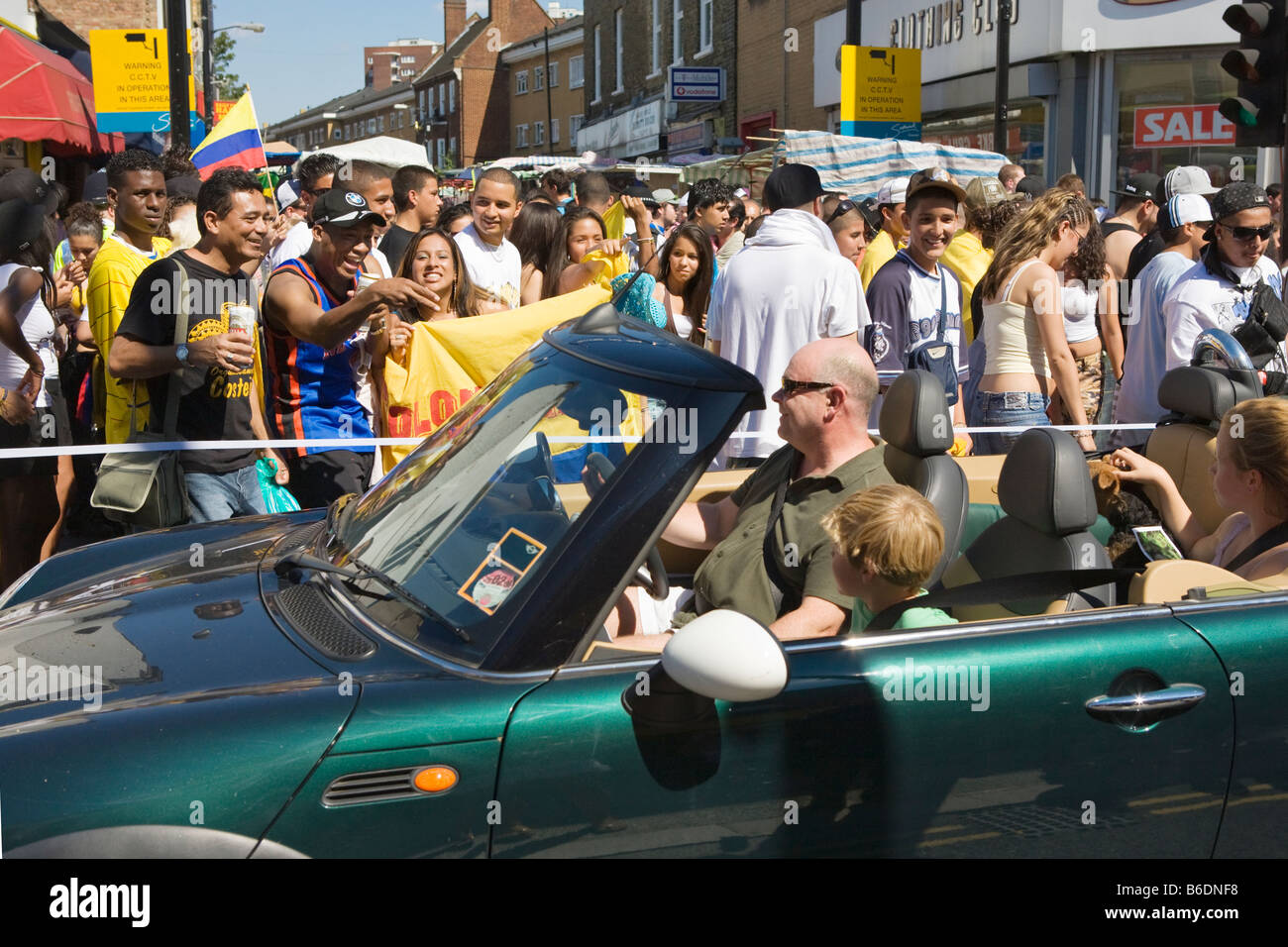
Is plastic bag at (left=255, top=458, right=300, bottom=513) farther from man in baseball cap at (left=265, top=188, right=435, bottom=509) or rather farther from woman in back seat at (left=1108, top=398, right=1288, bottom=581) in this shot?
woman in back seat at (left=1108, top=398, right=1288, bottom=581)

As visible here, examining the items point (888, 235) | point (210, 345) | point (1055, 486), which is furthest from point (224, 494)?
point (888, 235)

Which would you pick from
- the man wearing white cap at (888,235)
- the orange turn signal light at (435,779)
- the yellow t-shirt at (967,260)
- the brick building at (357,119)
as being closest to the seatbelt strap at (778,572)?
the orange turn signal light at (435,779)

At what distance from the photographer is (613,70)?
4703 cm

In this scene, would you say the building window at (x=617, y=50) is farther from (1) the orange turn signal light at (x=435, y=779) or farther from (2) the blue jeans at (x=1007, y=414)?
(1) the orange turn signal light at (x=435, y=779)

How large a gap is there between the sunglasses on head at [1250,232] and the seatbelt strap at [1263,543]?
9.88ft

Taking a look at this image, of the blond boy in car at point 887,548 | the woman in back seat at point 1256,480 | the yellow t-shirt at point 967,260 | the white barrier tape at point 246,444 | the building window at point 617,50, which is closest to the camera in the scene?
the blond boy in car at point 887,548

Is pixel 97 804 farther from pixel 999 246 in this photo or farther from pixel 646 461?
pixel 999 246

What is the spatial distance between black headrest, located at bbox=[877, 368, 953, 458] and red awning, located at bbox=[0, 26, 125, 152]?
39.1 feet

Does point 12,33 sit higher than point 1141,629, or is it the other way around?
point 12,33

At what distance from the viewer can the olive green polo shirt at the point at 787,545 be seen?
3.20 m

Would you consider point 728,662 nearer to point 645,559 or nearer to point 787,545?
point 645,559

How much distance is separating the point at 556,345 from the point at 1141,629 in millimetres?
1444
